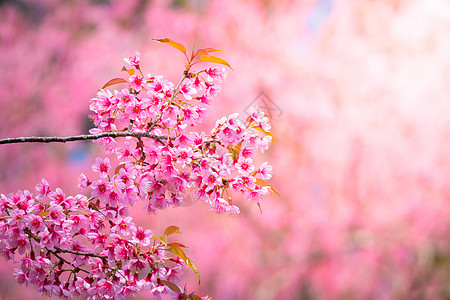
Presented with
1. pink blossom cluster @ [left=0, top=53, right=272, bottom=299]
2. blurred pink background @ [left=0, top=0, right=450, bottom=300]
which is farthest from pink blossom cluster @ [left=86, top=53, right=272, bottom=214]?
blurred pink background @ [left=0, top=0, right=450, bottom=300]

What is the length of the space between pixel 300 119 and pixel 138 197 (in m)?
2.10

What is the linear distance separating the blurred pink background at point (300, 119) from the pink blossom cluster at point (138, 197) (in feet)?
5.70

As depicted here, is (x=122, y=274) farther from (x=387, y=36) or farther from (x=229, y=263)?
(x=387, y=36)

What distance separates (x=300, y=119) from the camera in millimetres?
2645

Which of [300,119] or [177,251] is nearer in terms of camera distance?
[177,251]

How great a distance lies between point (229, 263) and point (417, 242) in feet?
3.37

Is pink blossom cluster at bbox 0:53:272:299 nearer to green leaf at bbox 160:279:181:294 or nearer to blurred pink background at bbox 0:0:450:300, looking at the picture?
green leaf at bbox 160:279:181:294

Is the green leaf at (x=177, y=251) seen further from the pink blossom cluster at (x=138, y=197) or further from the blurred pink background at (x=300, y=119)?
the blurred pink background at (x=300, y=119)

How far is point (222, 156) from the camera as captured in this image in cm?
61

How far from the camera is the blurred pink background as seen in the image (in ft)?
8.04

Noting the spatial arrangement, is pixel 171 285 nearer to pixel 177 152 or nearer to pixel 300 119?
pixel 177 152

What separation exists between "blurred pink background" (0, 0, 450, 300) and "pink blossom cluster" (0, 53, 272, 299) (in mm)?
1739

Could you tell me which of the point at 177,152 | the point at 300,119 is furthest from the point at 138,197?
the point at 300,119

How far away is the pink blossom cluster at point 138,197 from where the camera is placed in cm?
60
